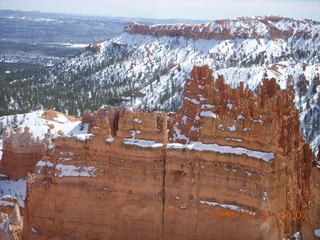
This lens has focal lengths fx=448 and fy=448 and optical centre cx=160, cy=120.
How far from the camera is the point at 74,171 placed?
2333 cm

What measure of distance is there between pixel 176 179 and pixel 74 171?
5448 millimetres

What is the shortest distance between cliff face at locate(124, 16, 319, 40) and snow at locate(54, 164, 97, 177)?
487ft

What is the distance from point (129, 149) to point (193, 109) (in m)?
11.3

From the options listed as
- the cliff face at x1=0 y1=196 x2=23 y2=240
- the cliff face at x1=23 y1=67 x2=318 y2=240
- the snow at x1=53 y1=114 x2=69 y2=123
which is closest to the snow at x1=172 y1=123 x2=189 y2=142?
the cliff face at x1=23 y1=67 x2=318 y2=240

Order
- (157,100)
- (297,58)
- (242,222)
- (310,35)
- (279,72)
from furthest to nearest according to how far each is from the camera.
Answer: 1. (310,35)
2. (297,58)
3. (157,100)
4. (279,72)
5. (242,222)

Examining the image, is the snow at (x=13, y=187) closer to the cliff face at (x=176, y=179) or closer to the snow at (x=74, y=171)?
the cliff face at (x=176, y=179)

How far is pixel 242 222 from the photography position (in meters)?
20.4

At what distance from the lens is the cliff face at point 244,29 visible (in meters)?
167

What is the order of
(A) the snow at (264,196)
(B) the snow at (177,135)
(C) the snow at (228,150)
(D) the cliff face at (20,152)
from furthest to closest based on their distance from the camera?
(D) the cliff face at (20,152)
(B) the snow at (177,135)
(C) the snow at (228,150)
(A) the snow at (264,196)

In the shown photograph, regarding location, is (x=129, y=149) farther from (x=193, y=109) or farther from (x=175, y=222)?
(x=193, y=109)

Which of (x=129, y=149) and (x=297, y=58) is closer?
(x=129, y=149)

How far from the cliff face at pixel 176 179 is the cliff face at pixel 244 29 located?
146461 millimetres

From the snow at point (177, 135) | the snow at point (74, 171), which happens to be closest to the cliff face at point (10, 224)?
the snow at point (74, 171)

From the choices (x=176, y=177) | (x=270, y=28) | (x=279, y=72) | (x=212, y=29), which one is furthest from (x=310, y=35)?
(x=176, y=177)
